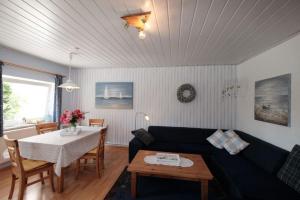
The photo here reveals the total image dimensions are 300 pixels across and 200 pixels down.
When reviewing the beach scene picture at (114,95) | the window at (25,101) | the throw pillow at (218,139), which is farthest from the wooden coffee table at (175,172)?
the window at (25,101)

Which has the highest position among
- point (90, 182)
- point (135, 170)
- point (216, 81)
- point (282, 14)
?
point (282, 14)

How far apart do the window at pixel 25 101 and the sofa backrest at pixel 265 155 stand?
193 inches

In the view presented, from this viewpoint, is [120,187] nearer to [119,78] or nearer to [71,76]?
[119,78]

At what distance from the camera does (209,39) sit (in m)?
2.40

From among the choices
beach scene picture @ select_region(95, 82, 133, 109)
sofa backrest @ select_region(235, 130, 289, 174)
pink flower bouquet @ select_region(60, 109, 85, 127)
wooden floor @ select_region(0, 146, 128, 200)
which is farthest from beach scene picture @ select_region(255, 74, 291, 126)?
pink flower bouquet @ select_region(60, 109, 85, 127)

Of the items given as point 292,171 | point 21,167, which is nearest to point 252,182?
point 292,171

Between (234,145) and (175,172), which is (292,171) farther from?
(175,172)

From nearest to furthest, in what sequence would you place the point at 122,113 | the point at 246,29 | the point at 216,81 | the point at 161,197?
1. the point at 246,29
2. the point at 161,197
3. the point at 216,81
4. the point at 122,113

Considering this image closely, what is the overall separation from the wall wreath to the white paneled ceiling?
3.42 ft

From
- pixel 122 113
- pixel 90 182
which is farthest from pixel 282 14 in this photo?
pixel 122 113

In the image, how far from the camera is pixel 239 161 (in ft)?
8.34

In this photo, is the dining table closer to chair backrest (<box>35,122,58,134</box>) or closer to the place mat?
chair backrest (<box>35,122,58,134</box>)

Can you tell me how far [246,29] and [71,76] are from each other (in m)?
4.71

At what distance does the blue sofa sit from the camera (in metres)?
1.74
